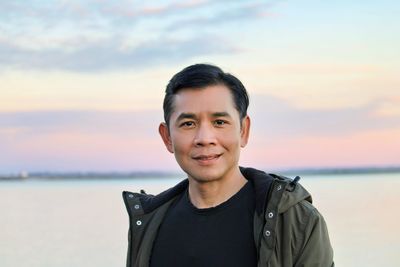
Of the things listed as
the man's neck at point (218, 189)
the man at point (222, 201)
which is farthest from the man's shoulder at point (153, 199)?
the man's neck at point (218, 189)

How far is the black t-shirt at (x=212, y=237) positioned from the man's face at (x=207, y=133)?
0.18m

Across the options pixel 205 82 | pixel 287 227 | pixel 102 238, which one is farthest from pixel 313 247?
pixel 102 238

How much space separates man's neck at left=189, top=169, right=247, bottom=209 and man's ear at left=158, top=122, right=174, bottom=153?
0.26 metres

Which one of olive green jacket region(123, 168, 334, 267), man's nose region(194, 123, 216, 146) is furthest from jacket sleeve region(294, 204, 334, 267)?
man's nose region(194, 123, 216, 146)

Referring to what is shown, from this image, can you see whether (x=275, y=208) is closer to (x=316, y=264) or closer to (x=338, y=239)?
(x=316, y=264)

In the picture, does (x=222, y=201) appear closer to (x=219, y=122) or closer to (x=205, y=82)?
(x=219, y=122)

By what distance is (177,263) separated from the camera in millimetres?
3643

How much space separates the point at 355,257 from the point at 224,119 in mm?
13576

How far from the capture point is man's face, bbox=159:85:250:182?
3.51 meters

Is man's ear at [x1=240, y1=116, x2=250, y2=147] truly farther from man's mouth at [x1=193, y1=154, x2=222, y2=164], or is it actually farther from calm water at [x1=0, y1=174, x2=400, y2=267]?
calm water at [x1=0, y1=174, x2=400, y2=267]

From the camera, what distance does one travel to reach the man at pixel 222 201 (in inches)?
132

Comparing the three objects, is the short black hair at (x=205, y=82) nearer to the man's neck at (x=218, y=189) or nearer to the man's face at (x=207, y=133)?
the man's face at (x=207, y=133)

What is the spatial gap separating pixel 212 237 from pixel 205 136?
539 millimetres

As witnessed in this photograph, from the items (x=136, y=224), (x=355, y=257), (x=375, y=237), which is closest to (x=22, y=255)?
(x=355, y=257)
